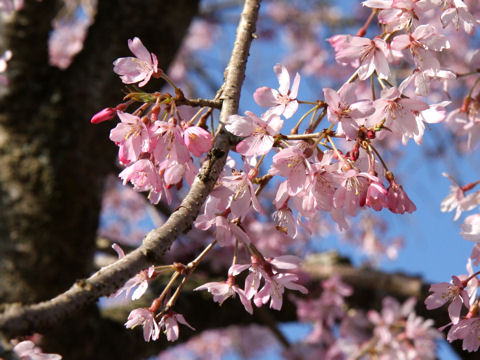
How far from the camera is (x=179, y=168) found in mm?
1114

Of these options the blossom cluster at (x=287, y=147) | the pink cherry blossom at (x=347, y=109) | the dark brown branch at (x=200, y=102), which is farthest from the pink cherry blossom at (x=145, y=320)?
the pink cherry blossom at (x=347, y=109)

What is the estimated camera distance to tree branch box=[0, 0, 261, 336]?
790 mm

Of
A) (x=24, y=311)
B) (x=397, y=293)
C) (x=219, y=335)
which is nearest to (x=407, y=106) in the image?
(x=24, y=311)

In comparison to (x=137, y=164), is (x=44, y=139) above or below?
below

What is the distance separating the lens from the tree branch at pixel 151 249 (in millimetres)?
790

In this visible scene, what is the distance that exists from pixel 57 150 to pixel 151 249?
1554 mm

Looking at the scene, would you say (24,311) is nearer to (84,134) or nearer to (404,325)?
(84,134)

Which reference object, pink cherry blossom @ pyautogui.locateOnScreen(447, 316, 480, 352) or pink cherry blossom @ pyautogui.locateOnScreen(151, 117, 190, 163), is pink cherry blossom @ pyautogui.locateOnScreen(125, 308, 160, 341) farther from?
pink cherry blossom @ pyautogui.locateOnScreen(447, 316, 480, 352)

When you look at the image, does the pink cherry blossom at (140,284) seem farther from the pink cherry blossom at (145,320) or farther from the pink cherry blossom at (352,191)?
the pink cherry blossom at (352,191)

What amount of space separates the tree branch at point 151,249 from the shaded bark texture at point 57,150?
4.51 feet

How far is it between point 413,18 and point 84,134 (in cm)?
158

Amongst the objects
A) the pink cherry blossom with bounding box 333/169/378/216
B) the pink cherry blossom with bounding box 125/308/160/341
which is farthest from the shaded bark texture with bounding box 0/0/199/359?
the pink cherry blossom with bounding box 333/169/378/216

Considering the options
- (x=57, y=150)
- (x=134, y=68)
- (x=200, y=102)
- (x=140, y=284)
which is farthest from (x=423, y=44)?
(x=57, y=150)

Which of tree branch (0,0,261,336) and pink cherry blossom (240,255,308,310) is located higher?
tree branch (0,0,261,336)
